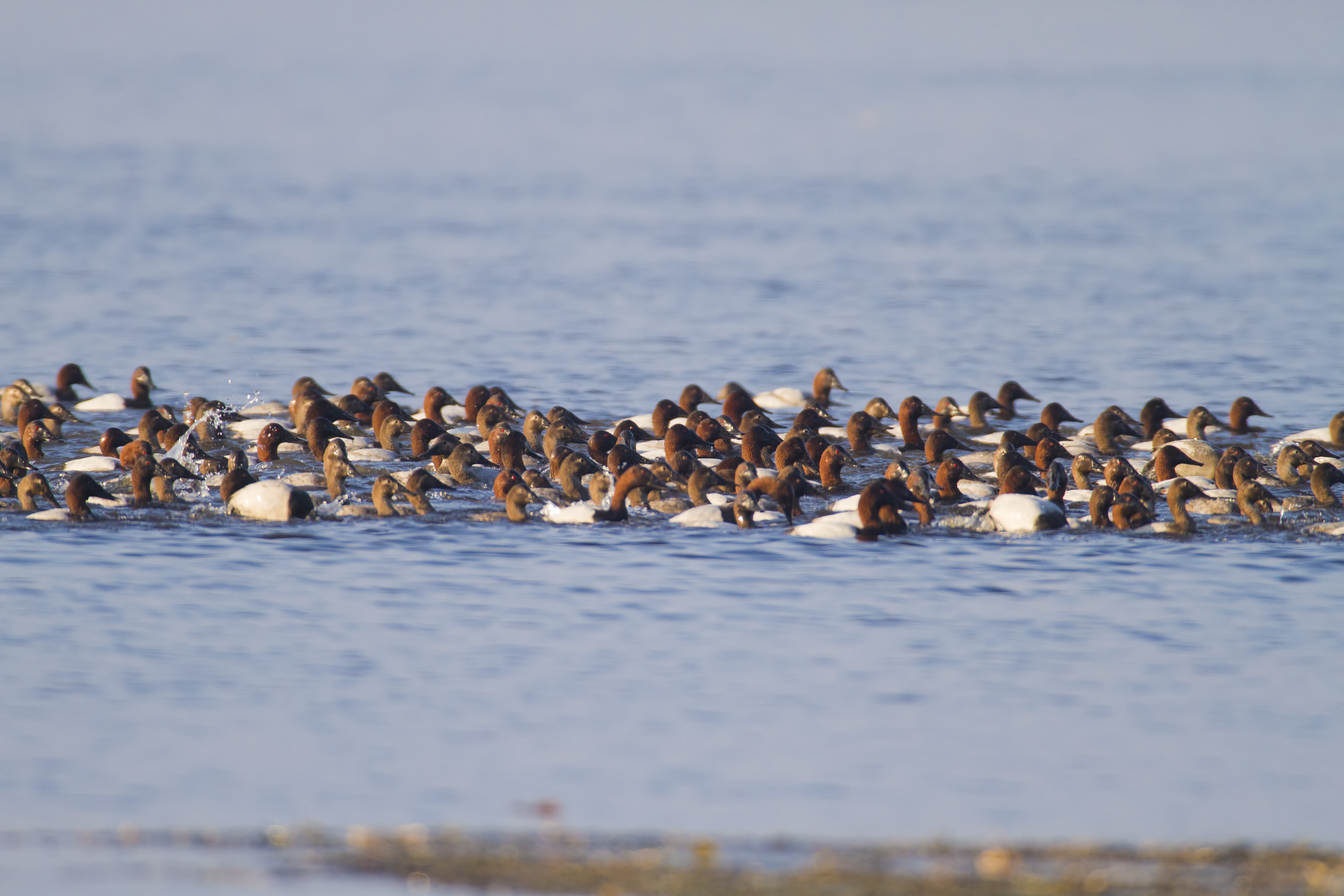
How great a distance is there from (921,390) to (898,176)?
3408 centimetres

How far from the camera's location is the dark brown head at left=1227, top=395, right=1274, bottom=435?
810 inches

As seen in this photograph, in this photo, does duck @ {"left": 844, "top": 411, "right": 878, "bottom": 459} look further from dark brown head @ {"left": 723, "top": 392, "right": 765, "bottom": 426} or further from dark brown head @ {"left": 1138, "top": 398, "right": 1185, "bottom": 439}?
dark brown head @ {"left": 1138, "top": 398, "right": 1185, "bottom": 439}

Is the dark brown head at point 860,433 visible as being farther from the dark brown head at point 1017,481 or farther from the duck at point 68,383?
the duck at point 68,383

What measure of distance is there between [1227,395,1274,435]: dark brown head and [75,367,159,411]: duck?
524 inches

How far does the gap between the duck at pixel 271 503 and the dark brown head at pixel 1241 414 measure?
435 inches

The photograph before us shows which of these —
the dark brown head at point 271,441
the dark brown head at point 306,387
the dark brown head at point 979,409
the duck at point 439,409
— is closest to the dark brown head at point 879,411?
the dark brown head at point 979,409

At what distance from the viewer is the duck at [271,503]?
50.8ft

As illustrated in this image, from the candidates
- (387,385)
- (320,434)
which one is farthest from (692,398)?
(320,434)

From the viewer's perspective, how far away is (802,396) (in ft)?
74.3

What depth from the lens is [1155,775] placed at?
962 cm

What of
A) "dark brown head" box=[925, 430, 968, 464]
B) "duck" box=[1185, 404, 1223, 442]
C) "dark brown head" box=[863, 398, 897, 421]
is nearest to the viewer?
"dark brown head" box=[925, 430, 968, 464]

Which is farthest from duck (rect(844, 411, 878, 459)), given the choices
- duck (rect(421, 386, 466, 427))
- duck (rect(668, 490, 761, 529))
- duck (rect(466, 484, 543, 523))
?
duck (rect(421, 386, 466, 427))

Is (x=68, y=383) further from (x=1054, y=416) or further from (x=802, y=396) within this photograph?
(x=1054, y=416)

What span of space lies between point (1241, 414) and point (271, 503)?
37.6ft
